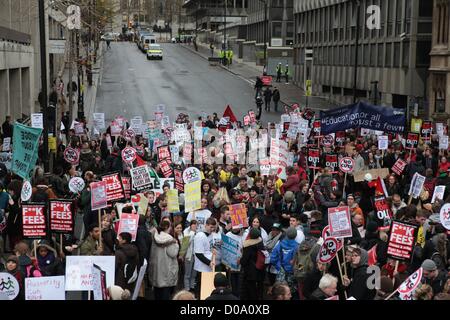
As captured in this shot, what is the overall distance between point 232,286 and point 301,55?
180 feet

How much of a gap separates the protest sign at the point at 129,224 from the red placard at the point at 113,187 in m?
1.51

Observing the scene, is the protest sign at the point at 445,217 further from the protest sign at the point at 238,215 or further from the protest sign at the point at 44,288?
the protest sign at the point at 44,288

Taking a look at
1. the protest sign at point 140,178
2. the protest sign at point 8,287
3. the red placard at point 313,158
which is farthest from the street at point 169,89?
the protest sign at point 8,287

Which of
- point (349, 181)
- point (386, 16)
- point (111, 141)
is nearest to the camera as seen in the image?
point (349, 181)

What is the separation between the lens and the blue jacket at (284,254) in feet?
39.1

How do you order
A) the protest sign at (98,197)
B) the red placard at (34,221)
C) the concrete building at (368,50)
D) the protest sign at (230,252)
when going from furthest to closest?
the concrete building at (368,50) → the protest sign at (98,197) → the protest sign at (230,252) → the red placard at (34,221)

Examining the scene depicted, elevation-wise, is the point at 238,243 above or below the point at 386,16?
below

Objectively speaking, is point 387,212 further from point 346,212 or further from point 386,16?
point 386,16

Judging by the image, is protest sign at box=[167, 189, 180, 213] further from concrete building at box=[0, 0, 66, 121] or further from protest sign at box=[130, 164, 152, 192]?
concrete building at box=[0, 0, 66, 121]

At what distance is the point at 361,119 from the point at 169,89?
36.2m

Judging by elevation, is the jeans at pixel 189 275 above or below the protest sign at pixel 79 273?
below

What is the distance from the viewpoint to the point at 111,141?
87.7ft
